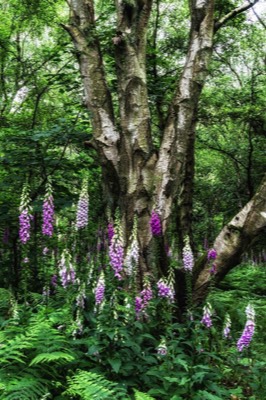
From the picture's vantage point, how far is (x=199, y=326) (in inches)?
155

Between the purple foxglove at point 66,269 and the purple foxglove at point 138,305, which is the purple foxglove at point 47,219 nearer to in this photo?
the purple foxglove at point 66,269

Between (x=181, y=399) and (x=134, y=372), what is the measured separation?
0.47m

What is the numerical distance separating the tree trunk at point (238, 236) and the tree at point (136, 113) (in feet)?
0.54

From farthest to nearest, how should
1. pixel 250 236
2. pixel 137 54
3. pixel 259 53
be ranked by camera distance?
pixel 259 53 < pixel 137 54 < pixel 250 236

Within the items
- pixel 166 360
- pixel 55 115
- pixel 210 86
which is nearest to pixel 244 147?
pixel 210 86

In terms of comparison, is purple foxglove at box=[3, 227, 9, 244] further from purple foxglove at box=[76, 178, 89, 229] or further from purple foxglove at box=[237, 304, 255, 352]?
purple foxglove at box=[237, 304, 255, 352]

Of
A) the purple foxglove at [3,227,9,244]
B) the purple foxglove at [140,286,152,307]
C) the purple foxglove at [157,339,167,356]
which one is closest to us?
the purple foxglove at [157,339,167,356]

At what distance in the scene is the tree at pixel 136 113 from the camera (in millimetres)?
5000

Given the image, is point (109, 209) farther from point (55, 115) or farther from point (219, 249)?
point (55, 115)

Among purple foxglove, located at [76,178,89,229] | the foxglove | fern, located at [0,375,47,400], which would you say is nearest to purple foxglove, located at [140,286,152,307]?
purple foxglove, located at [76,178,89,229]

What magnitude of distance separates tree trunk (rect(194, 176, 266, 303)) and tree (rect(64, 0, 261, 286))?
0.54ft

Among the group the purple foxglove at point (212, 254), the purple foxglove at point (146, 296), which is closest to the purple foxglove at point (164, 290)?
the purple foxglove at point (146, 296)

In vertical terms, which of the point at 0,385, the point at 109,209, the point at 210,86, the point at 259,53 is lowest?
the point at 0,385

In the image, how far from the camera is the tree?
16.4 ft
